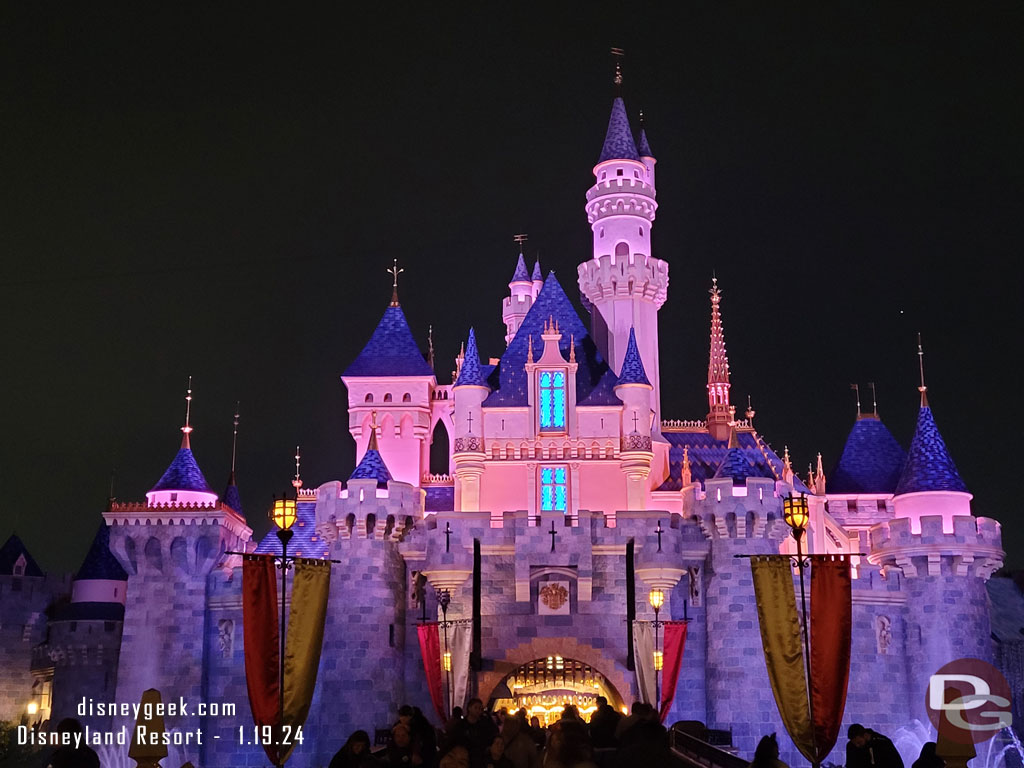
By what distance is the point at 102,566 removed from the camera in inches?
1833

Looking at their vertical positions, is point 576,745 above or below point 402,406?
below

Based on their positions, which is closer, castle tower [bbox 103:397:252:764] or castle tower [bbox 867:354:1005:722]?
castle tower [bbox 867:354:1005:722]

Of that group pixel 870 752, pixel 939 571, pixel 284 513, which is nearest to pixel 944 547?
pixel 939 571

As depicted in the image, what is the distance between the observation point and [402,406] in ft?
163

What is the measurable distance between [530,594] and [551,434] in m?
9.95

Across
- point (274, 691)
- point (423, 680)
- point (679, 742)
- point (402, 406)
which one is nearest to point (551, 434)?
point (402, 406)

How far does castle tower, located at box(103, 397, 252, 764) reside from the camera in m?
36.3

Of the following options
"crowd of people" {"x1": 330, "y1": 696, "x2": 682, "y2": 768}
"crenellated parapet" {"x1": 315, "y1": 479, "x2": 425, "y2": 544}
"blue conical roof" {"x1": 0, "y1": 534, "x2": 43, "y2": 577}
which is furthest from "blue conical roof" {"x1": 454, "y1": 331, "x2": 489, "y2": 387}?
"crowd of people" {"x1": 330, "y1": 696, "x2": 682, "y2": 768}

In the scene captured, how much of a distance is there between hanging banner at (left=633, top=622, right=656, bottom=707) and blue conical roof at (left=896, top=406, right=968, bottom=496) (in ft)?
30.9

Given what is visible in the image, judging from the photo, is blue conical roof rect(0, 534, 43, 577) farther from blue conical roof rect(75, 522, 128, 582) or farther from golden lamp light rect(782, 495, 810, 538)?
golden lamp light rect(782, 495, 810, 538)

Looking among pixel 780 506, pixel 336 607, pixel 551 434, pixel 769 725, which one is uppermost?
pixel 551 434

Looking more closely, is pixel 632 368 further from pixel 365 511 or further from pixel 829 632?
pixel 829 632

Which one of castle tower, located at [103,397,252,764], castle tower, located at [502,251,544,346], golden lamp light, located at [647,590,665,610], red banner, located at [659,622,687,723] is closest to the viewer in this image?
golden lamp light, located at [647,590,665,610]

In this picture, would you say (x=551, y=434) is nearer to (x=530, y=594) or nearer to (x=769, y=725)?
(x=530, y=594)
